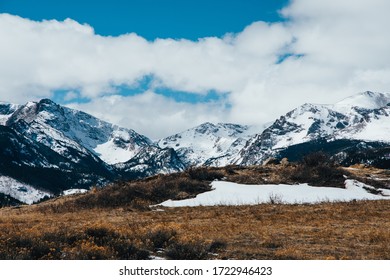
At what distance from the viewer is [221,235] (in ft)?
65.8

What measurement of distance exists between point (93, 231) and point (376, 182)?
39.6m

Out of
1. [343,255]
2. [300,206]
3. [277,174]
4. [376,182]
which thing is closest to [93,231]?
[343,255]

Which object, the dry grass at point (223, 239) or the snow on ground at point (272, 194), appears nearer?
the dry grass at point (223, 239)

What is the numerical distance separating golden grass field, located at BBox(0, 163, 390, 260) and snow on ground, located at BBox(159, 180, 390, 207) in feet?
21.2

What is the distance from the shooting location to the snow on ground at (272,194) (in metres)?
40.0

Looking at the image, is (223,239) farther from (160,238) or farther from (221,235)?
(160,238)

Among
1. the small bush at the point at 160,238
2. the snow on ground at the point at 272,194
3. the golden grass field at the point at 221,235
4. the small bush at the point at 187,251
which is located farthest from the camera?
the snow on ground at the point at 272,194

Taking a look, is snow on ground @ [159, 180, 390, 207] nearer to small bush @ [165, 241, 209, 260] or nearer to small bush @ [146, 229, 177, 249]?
small bush @ [146, 229, 177, 249]

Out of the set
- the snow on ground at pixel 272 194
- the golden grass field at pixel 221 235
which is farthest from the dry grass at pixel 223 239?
the snow on ground at pixel 272 194

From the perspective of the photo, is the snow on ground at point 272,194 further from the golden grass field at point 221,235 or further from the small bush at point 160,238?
the small bush at point 160,238

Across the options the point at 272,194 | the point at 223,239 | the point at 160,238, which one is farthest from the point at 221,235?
the point at 272,194

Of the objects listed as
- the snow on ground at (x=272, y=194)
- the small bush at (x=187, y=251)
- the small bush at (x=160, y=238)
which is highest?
the snow on ground at (x=272, y=194)

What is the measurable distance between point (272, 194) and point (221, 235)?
21498 mm

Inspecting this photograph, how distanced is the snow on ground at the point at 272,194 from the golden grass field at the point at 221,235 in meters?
6.46
